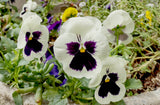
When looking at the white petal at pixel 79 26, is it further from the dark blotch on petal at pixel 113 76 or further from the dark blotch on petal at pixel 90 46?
the dark blotch on petal at pixel 113 76

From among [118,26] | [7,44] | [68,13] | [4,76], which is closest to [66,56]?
[118,26]

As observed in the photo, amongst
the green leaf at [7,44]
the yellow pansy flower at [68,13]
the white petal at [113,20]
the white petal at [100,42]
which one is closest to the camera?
the white petal at [100,42]

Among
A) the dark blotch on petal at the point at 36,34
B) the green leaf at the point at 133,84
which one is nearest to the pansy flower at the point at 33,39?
the dark blotch on petal at the point at 36,34

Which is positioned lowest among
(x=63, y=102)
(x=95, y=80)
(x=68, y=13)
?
Result: (x=63, y=102)

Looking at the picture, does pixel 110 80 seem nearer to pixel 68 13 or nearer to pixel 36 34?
pixel 36 34

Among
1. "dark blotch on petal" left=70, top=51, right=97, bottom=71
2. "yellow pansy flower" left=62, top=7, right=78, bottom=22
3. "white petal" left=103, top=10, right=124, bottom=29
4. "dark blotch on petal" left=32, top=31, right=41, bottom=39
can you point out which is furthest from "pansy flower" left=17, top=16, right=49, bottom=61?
"yellow pansy flower" left=62, top=7, right=78, bottom=22

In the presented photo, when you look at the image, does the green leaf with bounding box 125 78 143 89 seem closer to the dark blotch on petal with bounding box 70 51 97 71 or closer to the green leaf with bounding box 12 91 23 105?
the dark blotch on petal with bounding box 70 51 97 71
